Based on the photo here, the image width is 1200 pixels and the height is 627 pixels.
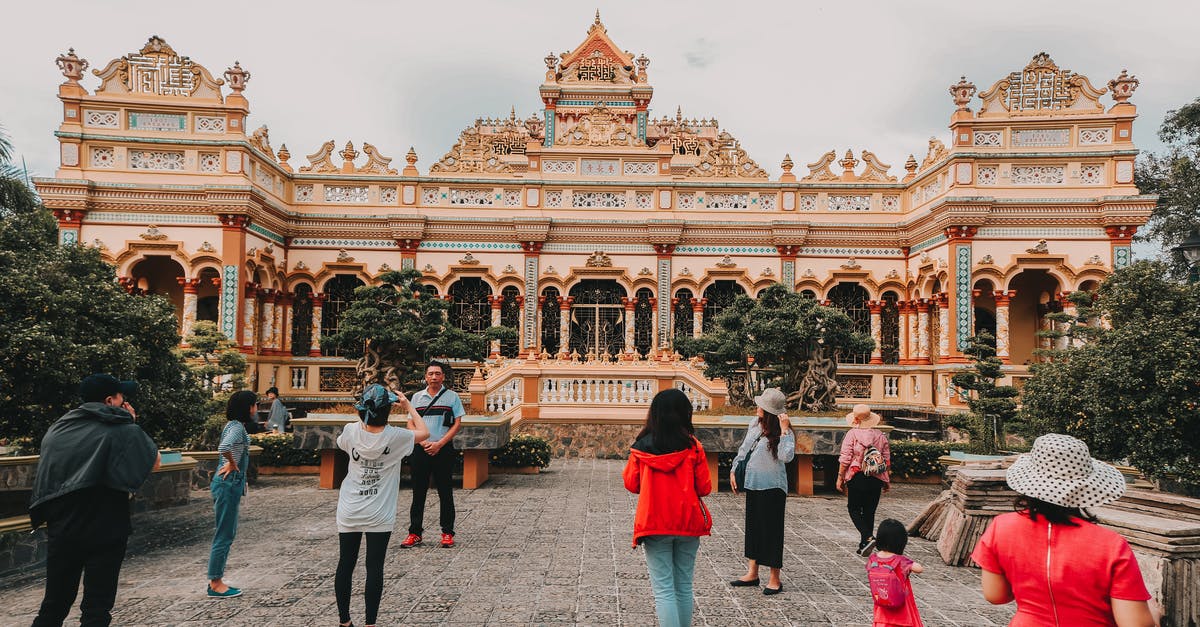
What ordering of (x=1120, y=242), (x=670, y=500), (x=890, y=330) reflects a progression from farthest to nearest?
(x=890, y=330)
(x=1120, y=242)
(x=670, y=500)

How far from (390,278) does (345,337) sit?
1.38 metres

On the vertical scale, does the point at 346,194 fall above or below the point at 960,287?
above

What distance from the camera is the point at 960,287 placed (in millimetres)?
17328

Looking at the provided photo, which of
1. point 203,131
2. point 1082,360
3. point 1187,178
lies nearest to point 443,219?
point 203,131

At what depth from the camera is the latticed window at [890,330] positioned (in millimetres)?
19766

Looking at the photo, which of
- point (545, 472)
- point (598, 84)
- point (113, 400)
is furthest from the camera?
point (598, 84)

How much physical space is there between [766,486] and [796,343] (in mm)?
8017

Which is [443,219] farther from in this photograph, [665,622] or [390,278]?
[665,622]

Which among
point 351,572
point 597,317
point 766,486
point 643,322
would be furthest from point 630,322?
point 351,572

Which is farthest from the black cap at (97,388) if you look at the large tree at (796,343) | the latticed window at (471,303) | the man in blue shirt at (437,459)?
the latticed window at (471,303)

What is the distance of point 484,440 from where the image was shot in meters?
9.87

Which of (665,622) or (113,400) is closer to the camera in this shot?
(665,622)

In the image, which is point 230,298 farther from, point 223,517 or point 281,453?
point 223,517

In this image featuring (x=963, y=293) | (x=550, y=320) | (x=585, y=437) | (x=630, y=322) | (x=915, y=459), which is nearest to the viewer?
(x=915, y=459)
